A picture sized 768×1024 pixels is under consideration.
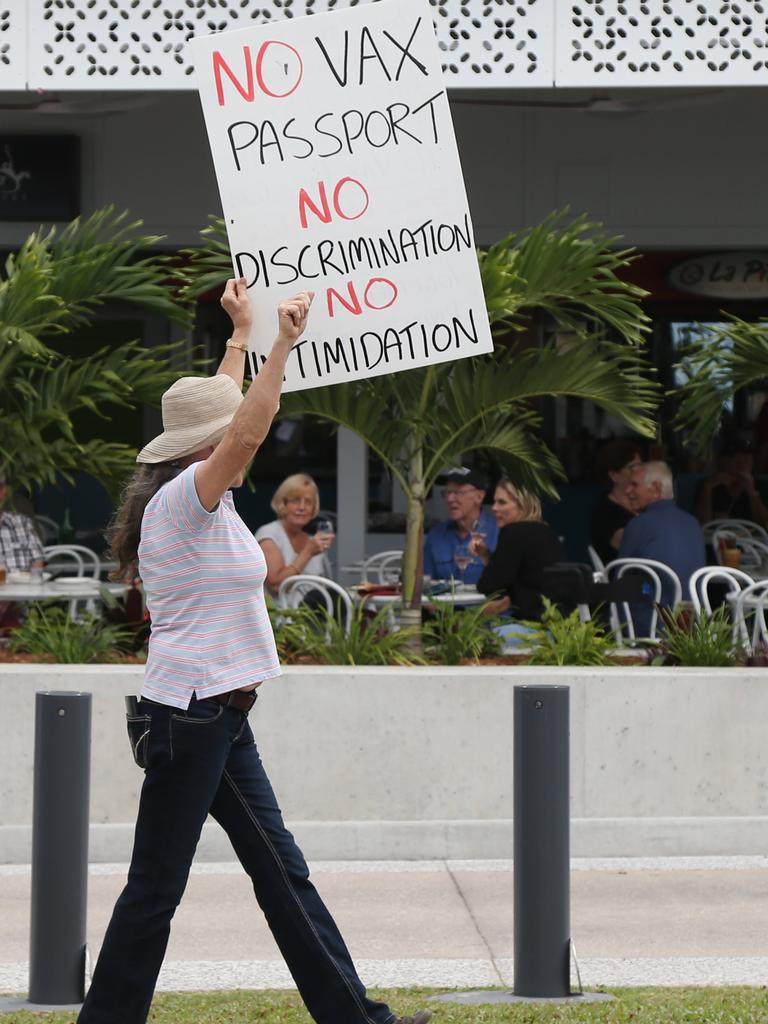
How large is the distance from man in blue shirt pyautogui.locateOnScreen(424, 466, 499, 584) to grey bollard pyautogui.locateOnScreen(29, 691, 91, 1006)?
16.2ft

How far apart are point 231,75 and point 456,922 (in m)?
2.86

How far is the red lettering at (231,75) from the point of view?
5086mm

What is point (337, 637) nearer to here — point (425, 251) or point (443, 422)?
point (443, 422)

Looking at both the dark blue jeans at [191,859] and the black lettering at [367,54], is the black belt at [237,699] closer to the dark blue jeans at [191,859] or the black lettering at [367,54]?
the dark blue jeans at [191,859]

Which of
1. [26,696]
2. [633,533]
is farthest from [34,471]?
[633,533]

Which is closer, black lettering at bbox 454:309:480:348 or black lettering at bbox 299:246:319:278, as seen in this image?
black lettering at bbox 299:246:319:278

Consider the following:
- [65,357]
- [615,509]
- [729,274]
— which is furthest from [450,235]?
[729,274]

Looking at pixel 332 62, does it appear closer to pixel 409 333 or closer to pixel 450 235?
pixel 450 235

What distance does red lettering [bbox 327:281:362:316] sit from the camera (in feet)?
16.7

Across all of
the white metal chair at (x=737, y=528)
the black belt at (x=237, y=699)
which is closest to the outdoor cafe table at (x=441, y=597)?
the black belt at (x=237, y=699)

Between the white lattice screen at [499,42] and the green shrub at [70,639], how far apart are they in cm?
325

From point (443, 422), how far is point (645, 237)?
6.05m

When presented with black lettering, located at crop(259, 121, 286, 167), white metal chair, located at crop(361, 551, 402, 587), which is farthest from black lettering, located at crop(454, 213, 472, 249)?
white metal chair, located at crop(361, 551, 402, 587)

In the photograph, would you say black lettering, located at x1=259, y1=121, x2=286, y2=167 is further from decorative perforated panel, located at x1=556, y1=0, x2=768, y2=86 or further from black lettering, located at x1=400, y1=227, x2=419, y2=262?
decorative perforated panel, located at x1=556, y1=0, x2=768, y2=86
